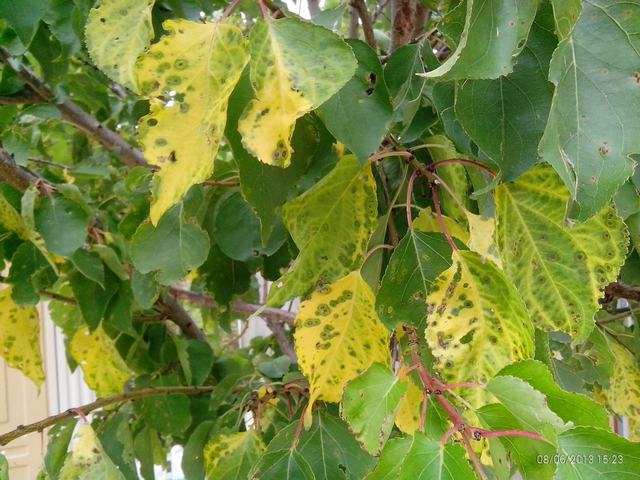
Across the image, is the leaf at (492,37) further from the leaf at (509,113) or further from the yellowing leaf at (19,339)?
the yellowing leaf at (19,339)

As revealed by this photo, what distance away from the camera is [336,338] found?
1.22 feet

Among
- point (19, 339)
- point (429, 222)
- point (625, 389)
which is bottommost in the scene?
point (625, 389)

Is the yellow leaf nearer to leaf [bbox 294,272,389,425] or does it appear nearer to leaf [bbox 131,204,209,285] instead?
leaf [bbox 294,272,389,425]

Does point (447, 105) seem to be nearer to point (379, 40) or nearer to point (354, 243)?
point (354, 243)

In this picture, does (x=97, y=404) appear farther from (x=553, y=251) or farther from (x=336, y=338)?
(x=553, y=251)

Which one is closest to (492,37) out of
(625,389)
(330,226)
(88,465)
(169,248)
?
(330,226)

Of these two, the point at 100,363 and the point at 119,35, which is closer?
the point at 119,35

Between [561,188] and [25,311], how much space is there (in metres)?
0.59

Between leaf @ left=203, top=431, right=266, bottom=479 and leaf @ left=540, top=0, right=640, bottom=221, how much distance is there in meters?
0.36

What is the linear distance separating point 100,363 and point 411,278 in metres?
0.50

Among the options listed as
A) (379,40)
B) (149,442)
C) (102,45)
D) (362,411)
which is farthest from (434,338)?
(149,442)

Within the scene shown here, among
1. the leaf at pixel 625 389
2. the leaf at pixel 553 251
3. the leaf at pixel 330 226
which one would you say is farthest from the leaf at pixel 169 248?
the leaf at pixel 625 389

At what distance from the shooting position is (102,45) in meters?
0.30

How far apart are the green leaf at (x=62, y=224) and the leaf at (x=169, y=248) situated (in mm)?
149
